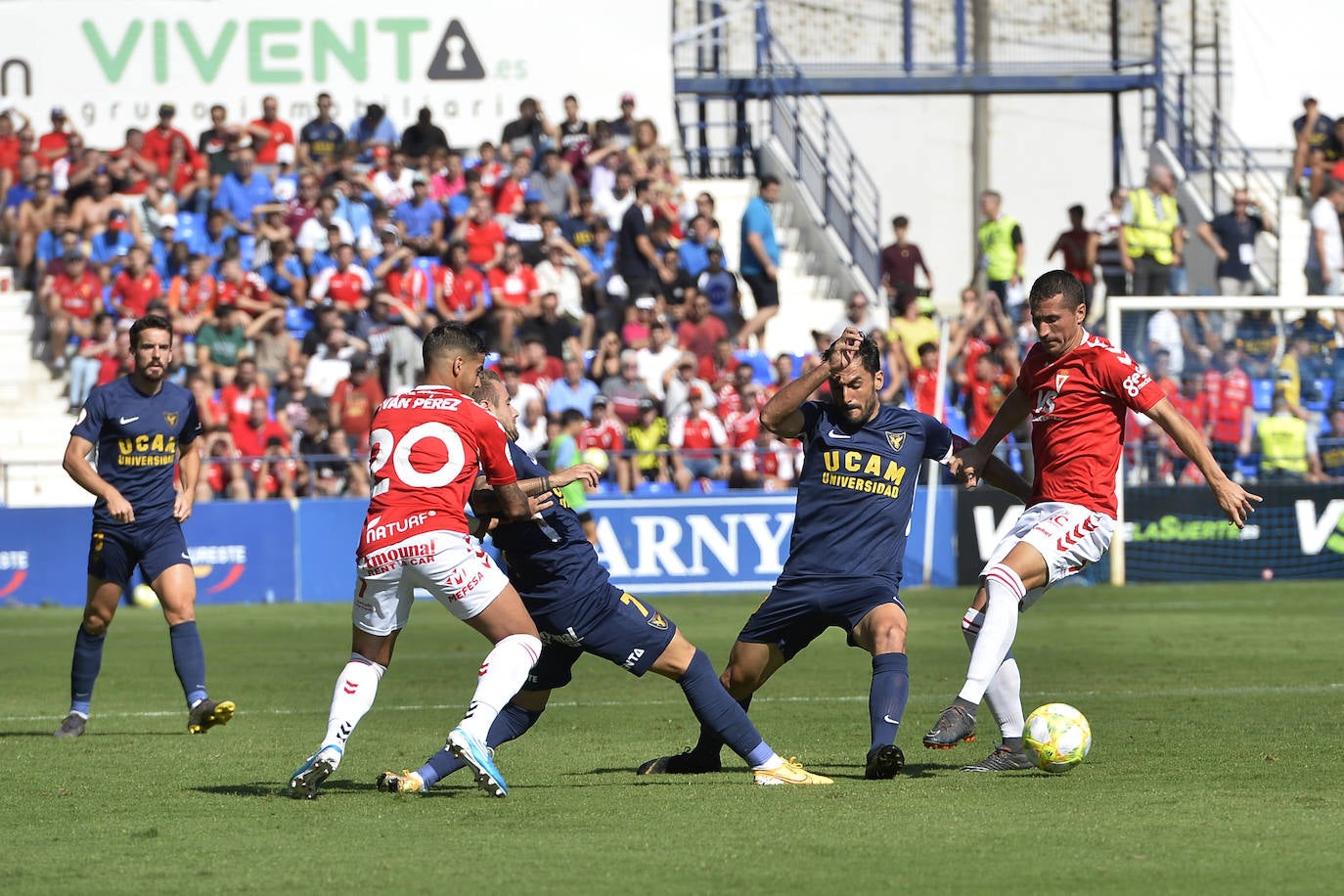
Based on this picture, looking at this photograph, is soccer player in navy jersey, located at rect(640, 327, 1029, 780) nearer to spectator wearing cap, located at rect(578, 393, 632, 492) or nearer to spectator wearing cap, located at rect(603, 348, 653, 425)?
spectator wearing cap, located at rect(578, 393, 632, 492)

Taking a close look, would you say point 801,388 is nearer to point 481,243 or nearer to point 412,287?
point 412,287

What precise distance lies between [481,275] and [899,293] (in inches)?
223

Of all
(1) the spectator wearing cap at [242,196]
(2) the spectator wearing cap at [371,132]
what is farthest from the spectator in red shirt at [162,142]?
(2) the spectator wearing cap at [371,132]

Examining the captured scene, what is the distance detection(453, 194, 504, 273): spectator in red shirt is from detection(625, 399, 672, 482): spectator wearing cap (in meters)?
3.47

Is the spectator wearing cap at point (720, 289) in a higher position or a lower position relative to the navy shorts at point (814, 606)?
higher

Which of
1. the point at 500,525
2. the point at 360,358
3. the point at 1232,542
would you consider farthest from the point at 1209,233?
the point at 500,525

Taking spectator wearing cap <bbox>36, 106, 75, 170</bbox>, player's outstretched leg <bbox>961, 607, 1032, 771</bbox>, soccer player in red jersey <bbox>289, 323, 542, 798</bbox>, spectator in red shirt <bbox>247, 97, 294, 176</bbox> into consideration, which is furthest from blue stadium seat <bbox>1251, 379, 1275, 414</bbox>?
soccer player in red jersey <bbox>289, 323, 542, 798</bbox>

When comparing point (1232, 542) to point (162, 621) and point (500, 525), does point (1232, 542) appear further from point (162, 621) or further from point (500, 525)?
point (500, 525)

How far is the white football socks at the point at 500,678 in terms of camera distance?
754 centimetres

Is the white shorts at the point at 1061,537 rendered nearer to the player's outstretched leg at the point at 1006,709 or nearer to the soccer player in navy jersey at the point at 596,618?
the player's outstretched leg at the point at 1006,709

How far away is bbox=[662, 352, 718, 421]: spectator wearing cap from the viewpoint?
23.0 m

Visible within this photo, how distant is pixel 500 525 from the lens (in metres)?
8.09

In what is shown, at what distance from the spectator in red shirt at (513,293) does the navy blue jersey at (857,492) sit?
49.5ft

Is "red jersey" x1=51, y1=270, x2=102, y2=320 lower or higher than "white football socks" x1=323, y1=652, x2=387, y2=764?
higher
